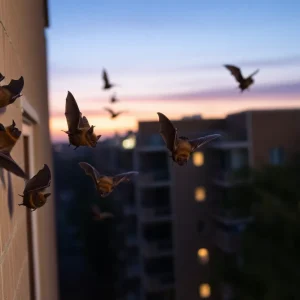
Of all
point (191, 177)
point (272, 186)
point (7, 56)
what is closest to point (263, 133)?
point (191, 177)

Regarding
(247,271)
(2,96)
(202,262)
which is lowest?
(202,262)

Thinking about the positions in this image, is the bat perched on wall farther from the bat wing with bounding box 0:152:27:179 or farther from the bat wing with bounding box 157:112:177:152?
the bat wing with bounding box 157:112:177:152

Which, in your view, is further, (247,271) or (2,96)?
(247,271)

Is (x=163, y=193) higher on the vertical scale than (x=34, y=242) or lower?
lower

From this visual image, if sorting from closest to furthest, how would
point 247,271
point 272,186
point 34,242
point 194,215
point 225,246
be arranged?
point 34,242 → point 247,271 → point 272,186 → point 225,246 → point 194,215

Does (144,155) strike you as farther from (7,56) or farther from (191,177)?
(7,56)

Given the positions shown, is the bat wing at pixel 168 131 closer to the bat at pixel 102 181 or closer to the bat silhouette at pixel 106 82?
the bat at pixel 102 181

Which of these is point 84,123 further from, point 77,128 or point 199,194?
point 199,194

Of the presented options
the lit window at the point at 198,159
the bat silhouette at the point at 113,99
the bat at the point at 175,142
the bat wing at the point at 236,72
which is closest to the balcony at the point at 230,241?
the lit window at the point at 198,159

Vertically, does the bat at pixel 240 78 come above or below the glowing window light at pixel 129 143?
above
